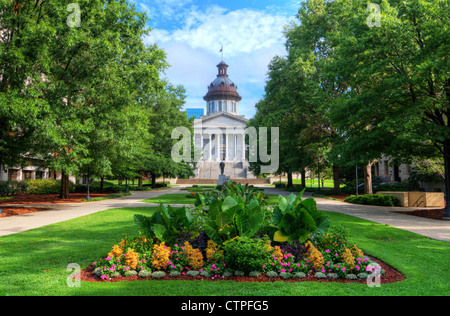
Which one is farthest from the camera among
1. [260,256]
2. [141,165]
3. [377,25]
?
[141,165]

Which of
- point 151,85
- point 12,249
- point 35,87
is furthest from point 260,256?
point 151,85

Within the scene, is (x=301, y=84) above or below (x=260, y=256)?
above

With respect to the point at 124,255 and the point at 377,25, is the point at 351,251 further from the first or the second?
the point at 377,25

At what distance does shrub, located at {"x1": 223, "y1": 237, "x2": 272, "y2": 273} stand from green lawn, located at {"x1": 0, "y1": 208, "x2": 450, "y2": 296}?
40 cm

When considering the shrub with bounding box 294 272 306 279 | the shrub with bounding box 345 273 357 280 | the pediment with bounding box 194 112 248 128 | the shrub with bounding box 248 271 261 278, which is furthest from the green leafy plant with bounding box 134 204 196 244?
the pediment with bounding box 194 112 248 128

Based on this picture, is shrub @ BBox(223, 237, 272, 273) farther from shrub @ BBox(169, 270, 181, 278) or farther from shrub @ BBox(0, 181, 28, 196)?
shrub @ BBox(0, 181, 28, 196)

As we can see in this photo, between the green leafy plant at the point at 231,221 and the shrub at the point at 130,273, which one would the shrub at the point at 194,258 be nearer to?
the green leafy plant at the point at 231,221

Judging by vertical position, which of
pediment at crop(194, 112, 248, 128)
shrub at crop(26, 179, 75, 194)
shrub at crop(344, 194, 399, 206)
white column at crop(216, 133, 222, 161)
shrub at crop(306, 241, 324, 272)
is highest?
pediment at crop(194, 112, 248, 128)

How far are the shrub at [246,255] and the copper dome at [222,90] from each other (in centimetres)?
11794

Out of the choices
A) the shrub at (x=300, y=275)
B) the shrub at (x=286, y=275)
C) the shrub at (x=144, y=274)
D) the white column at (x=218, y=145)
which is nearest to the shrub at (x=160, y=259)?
the shrub at (x=144, y=274)

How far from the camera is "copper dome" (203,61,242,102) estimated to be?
12081 cm
